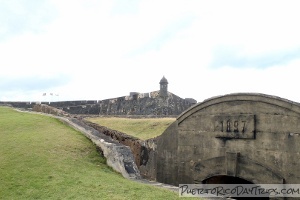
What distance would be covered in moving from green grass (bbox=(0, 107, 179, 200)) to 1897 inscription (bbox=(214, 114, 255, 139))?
3.01 m

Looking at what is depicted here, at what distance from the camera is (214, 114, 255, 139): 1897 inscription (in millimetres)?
7395

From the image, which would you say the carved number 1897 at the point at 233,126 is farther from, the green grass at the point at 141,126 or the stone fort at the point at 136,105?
the stone fort at the point at 136,105

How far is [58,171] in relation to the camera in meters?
6.53

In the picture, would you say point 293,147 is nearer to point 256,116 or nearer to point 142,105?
point 256,116

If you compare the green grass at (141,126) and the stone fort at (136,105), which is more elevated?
the stone fort at (136,105)

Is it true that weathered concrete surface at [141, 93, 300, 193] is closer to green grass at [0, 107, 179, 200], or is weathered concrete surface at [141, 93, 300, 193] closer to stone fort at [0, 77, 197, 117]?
green grass at [0, 107, 179, 200]

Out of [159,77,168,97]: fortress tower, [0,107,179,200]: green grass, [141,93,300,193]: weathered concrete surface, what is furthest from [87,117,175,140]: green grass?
[0,107,179,200]: green grass

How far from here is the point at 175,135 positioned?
9.67 meters

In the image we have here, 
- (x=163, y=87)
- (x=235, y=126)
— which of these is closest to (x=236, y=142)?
(x=235, y=126)

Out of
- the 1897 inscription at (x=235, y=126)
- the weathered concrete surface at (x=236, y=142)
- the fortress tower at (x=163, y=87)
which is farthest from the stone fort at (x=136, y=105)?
the 1897 inscription at (x=235, y=126)

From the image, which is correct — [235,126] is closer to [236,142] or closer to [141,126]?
[236,142]

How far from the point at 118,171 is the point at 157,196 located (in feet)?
6.93

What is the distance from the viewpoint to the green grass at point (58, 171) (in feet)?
18.1

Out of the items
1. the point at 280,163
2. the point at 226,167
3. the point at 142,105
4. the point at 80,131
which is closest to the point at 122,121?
the point at 142,105
